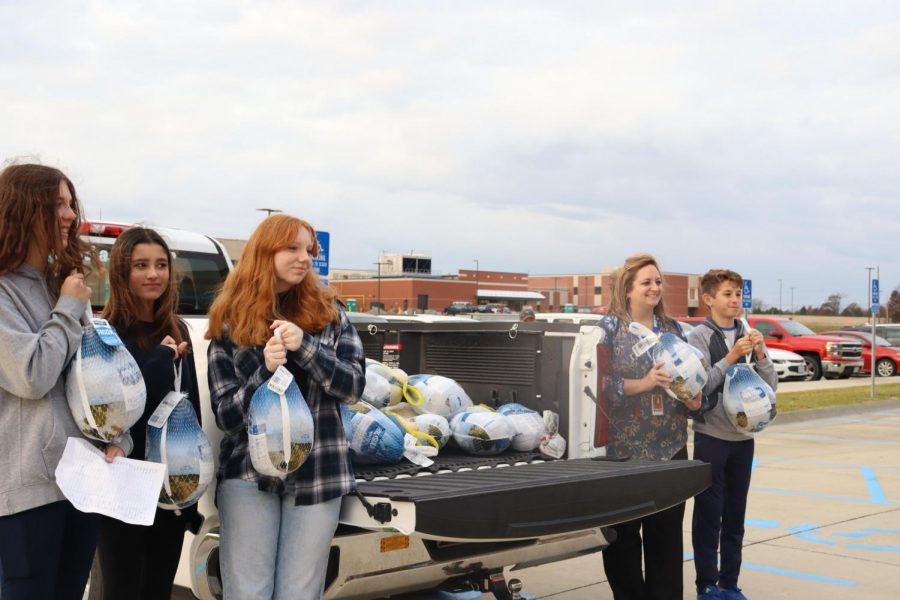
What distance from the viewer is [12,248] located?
10.1 ft

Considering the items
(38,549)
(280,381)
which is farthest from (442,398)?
(38,549)

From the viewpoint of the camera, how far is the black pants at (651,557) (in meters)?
4.93

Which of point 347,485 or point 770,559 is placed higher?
point 347,485

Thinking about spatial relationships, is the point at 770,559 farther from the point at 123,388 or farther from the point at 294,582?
the point at 123,388

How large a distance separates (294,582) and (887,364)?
93.0ft

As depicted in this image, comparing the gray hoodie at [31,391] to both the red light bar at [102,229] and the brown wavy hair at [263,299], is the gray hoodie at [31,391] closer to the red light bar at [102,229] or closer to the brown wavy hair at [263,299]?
the brown wavy hair at [263,299]

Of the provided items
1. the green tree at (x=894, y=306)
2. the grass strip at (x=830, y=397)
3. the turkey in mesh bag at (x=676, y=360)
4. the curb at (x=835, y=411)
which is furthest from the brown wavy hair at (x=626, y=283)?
the green tree at (x=894, y=306)

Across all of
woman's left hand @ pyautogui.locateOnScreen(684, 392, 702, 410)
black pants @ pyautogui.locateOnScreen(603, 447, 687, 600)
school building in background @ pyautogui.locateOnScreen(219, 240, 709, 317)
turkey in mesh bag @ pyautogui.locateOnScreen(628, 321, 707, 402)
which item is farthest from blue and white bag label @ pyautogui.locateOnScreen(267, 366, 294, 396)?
school building in background @ pyautogui.locateOnScreen(219, 240, 709, 317)

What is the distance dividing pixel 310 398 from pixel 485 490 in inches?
28.3

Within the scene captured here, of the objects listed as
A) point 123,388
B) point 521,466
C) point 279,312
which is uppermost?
point 279,312

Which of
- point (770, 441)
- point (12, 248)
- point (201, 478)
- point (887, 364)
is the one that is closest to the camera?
point (12, 248)

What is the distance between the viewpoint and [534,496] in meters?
3.66

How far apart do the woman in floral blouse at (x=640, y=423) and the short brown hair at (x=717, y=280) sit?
0.54 m

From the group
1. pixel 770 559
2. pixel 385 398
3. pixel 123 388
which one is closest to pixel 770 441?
pixel 770 559
